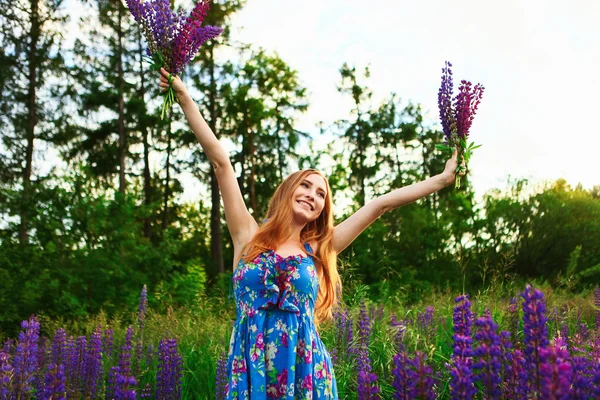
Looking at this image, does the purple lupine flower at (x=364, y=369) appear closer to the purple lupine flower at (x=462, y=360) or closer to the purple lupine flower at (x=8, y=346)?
the purple lupine flower at (x=462, y=360)

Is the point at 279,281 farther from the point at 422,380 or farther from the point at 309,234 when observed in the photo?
the point at 422,380

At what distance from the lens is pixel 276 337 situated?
285 cm

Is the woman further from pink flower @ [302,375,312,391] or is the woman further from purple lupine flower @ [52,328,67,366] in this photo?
purple lupine flower @ [52,328,67,366]

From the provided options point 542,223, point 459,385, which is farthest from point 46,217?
point 542,223

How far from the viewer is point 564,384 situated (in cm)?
138

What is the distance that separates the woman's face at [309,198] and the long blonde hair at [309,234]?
0.03 meters

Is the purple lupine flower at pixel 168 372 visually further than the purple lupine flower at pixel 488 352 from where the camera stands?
Yes

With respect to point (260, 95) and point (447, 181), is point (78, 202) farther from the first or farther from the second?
point (260, 95)

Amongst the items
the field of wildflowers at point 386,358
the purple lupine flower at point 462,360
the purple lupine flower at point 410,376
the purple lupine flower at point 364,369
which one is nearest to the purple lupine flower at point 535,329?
the field of wildflowers at point 386,358

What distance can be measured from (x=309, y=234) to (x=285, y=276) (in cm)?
48

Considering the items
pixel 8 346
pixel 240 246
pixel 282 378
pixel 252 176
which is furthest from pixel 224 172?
pixel 252 176

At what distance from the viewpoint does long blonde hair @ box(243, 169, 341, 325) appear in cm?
320

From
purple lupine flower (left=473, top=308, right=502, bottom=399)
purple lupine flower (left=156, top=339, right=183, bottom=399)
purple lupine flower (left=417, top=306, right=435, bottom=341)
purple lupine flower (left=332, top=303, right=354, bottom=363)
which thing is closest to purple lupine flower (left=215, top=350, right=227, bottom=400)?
purple lupine flower (left=156, top=339, right=183, bottom=399)

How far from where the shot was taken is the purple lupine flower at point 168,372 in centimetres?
379
